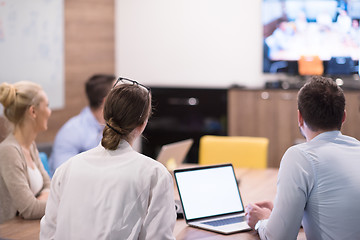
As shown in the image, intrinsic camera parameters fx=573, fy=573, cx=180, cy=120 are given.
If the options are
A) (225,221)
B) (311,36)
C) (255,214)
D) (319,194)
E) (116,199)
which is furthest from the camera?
(311,36)

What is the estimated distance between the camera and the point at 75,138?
3758mm

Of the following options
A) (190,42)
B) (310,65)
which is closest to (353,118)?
(310,65)

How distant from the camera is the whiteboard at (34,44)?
5098mm

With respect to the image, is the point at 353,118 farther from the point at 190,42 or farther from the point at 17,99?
the point at 17,99

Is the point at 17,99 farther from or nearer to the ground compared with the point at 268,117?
farther from the ground

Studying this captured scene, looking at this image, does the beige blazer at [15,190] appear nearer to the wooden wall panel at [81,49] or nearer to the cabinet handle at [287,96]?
the wooden wall panel at [81,49]

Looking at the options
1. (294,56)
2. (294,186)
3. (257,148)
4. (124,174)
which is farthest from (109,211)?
(294,56)

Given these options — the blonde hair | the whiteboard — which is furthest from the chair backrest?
the blonde hair

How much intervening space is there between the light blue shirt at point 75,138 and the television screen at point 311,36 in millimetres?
2673

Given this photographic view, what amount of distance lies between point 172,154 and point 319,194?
1427 millimetres

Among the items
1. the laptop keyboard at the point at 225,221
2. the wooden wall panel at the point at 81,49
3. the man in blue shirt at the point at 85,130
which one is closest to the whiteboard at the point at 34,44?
the wooden wall panel at the point at 81,49

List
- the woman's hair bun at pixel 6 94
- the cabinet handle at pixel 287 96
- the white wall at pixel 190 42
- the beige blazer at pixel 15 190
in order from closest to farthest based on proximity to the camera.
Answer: the beige blazer at pixel 15 190 → the woman's hair bun at pixel 6 94 → the cabinet handle at pixel 287 96 → the white wall at pixel 190 42

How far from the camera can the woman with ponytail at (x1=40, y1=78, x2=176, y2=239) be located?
6.53ft

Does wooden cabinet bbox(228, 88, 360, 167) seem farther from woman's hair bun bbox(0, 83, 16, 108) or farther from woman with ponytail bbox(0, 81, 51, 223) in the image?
woman's hair bun bbox(0, 83, 16, 108)
